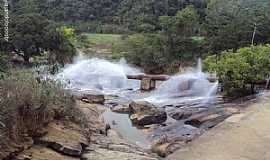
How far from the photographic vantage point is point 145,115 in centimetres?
1683

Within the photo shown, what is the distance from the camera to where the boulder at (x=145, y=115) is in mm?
16562

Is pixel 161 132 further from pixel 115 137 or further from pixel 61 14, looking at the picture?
pixel 61 14

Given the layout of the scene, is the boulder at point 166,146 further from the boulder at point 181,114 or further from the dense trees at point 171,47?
the dense trees at point 171,47

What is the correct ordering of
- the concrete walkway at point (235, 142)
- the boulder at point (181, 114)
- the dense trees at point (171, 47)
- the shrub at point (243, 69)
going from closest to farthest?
1. the concrete walkway at point (235, 142)
2. the boulder at point (181, 114)
3. the shrub at point (243, 69)
4. the dense trees at point (171, 47)

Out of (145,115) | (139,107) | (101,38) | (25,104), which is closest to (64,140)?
(25,104)

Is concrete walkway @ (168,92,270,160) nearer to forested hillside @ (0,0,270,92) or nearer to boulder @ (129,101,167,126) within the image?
boulder @ (129,101,167,126)

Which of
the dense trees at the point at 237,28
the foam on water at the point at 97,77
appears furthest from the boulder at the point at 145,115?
the dense trees at the point at 237,28

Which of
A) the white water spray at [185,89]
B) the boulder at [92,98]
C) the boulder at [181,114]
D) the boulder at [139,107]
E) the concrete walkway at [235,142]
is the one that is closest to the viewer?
the concrete walkway at [235,142]

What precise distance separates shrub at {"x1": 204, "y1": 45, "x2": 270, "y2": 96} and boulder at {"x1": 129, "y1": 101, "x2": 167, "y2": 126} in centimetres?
360

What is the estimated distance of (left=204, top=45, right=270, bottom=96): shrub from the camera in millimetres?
18969

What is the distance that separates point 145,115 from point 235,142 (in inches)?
265

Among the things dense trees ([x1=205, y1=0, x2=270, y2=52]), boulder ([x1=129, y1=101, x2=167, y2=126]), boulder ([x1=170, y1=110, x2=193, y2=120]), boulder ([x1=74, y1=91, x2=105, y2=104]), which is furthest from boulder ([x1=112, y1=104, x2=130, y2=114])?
dense trees ([x1=205, y1=0, x2=270, y2=52])

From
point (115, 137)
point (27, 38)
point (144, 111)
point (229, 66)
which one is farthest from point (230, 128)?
point (27, 38)

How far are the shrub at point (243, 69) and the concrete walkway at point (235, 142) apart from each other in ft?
20.4
